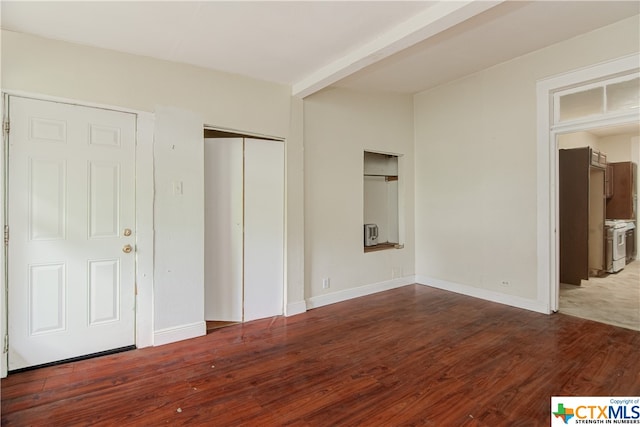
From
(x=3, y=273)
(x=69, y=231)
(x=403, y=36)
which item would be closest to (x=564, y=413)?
(x=403, y=36)

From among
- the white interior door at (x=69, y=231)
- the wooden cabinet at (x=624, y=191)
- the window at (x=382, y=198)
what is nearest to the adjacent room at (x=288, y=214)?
the white interior door at (x=69, y=231)

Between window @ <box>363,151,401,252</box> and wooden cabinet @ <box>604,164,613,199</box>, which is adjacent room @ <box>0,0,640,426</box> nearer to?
window @ <box>363,151,401,252</box>

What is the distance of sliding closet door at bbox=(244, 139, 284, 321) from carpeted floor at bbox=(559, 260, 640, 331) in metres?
3.37

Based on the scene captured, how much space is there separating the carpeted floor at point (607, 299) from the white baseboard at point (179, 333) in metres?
4.03

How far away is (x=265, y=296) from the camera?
3576 mm

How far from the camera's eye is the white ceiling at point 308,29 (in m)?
2.18

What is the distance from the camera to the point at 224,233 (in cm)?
342

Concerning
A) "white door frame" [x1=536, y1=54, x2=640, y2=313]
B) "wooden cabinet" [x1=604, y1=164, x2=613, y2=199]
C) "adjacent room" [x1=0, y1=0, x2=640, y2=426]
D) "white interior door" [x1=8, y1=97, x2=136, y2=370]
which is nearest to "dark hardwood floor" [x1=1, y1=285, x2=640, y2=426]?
"adjacent room" [x1=0, y1=0, x2=640, y2=426]

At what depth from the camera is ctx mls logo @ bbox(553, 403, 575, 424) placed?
1.86m

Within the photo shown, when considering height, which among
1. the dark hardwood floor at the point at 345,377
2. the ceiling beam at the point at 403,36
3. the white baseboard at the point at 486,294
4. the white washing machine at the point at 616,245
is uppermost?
the ceiling beam at the point at 403,36

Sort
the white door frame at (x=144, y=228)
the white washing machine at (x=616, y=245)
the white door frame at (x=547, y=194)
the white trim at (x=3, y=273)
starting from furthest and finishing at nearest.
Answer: the white washing machine at (x=616, y=245)
the white door frame at (x=547, y=194)
the white door frame at (x=144, y=228)
the white trim at (x=3, y=273)

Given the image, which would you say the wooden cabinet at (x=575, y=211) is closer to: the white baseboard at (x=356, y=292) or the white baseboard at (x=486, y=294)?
the white baseboard at (x=486, y=294)

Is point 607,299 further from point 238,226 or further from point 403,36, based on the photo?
point 238,226

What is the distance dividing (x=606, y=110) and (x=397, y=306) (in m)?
3.02
